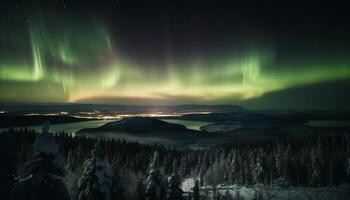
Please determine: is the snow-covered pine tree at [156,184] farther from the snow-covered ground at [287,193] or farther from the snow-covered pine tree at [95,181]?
the snow-covered ground at [287,193]

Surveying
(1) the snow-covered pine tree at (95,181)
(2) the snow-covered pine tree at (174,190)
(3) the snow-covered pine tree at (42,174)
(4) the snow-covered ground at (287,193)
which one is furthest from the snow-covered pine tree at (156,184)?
(4) the snow-covered ground at (287,193)

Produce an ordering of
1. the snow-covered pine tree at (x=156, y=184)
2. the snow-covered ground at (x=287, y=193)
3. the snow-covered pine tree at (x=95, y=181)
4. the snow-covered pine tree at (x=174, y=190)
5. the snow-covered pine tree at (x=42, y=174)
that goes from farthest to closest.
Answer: the snow-covered ground at (x=287, y=193) < the snow-covered pine tree at (x=174, y=190) < the snow-covered pine tree at (x=156, y=184) < the snow-covered pine tree at (x=95, y=181) < the snow-covered pine tree at (x=42, y=174)

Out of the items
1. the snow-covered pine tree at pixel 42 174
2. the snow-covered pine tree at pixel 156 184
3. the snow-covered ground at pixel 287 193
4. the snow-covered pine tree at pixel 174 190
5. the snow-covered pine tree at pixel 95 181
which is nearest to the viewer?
the snow-covered pine tree at pixel 42 174

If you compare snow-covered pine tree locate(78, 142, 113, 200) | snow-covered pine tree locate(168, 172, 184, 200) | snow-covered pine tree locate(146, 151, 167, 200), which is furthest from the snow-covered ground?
Answer: snow-covered pine tree locate(78, 142, 113, 200)

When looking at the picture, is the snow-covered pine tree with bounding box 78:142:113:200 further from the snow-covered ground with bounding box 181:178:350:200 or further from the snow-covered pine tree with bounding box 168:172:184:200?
the snow-covered ground with bounding box 181:178:350:200

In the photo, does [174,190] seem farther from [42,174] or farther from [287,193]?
[287,193]

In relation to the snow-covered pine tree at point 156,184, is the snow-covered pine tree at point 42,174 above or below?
above

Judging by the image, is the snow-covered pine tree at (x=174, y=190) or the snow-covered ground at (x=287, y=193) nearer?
the snow-covered pine tree at (x=174, y=190)

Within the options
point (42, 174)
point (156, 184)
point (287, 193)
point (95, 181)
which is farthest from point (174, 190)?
point (287, 193)
